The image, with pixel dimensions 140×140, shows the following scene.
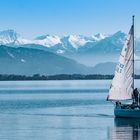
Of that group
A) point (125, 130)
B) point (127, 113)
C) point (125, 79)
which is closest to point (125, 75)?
point (125, 79)

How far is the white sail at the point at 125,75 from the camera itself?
6744cm

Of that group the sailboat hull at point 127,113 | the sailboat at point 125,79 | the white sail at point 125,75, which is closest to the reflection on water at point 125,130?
the sailboat hull at point 127,113

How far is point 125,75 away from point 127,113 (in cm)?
461

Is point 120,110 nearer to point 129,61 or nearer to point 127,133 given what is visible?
point 129,61

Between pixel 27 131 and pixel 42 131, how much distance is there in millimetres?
1269

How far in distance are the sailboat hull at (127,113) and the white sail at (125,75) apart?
2148 mm

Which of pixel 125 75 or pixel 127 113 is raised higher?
pixel 125 75

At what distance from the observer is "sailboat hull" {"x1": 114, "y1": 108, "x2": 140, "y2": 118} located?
6456cm

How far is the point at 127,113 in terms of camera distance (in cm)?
6519

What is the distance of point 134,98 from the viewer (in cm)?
6606

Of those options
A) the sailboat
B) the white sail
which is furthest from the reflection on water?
the white sail

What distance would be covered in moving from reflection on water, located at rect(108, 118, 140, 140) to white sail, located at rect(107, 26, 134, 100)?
3257 millimetres

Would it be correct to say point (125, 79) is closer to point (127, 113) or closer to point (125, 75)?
point (125, 75)

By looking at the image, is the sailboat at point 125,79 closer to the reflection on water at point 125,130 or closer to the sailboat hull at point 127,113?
the sailboat hull at point 127,113
